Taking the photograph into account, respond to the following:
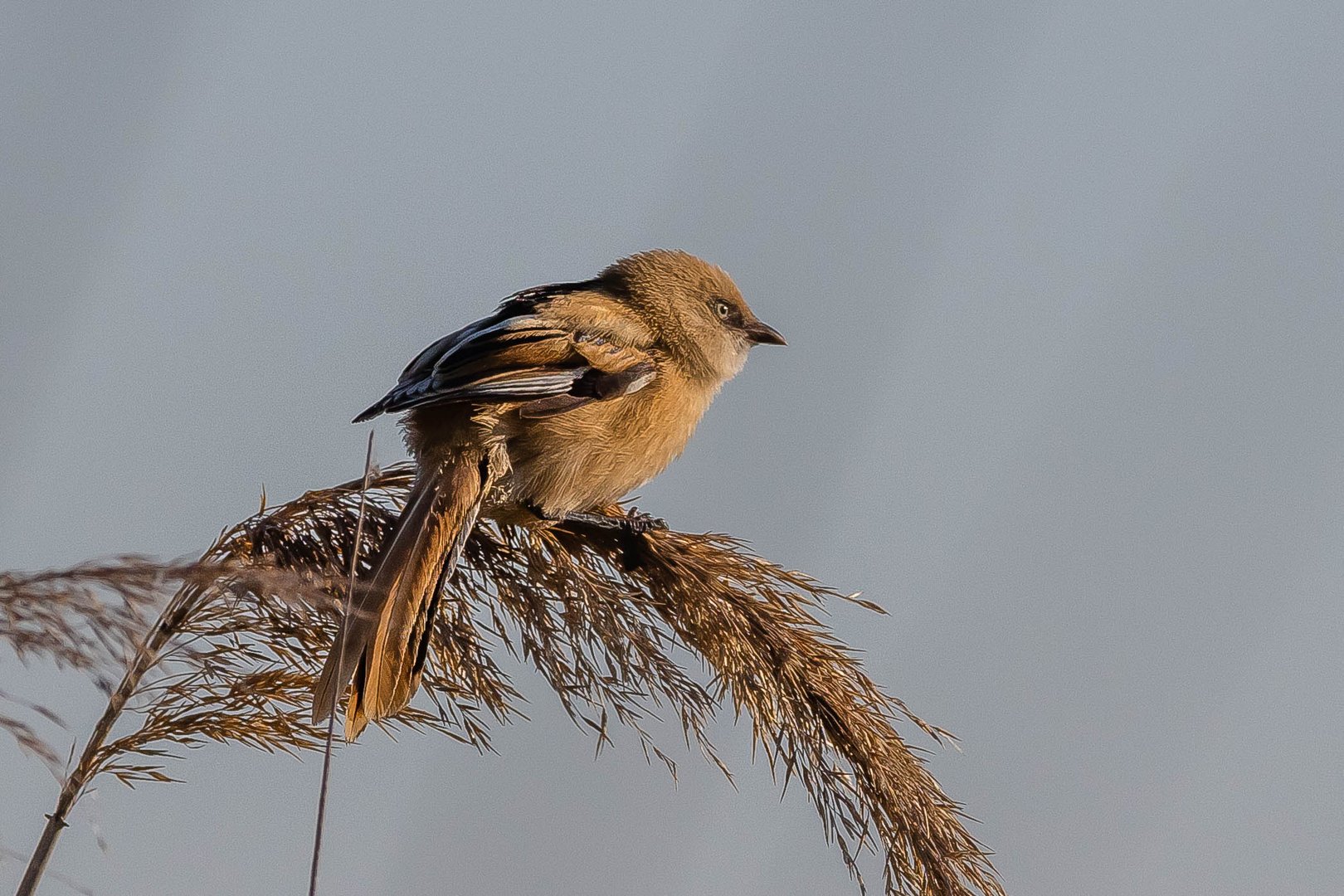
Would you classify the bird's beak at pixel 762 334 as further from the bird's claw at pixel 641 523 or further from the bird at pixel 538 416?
the bird's claw at pixel 641 523

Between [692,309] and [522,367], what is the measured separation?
2.38 feet

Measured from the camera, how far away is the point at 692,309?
3.41m

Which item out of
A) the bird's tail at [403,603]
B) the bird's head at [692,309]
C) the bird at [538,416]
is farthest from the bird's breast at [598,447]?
the bird's tail at [403,603]

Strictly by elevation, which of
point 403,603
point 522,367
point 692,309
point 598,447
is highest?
point 692,309

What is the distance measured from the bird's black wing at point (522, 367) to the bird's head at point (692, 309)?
0.65 ft

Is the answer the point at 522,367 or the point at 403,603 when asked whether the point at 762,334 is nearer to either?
the point at 522,367

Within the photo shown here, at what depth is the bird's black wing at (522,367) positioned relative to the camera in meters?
2.67

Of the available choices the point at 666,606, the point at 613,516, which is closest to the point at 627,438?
the point at 613,516

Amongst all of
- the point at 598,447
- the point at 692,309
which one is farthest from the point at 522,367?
the point at 692,309

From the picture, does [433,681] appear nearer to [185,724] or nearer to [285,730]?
[285,730]

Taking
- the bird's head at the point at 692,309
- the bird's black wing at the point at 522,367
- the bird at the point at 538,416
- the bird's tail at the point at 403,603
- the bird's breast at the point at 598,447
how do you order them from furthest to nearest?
1. the bird's head at the point at 692,309
2. the bird's breast at the point at 598,447
3. the bird's black wing at the point at 522,367
4. the bird at the point at 538,416
5. the bird's tail at the point at 403,603

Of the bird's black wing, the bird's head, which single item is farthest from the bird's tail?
the bird's head

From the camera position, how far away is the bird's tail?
2066 mm

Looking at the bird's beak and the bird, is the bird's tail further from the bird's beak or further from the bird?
the bird's beak
